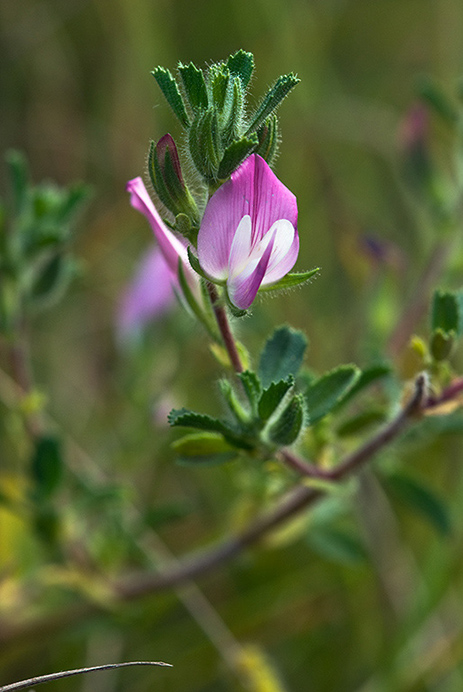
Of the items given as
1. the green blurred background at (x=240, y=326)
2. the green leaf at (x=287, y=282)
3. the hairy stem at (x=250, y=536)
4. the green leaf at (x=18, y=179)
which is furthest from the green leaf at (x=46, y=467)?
the green leaf at (x=287, y=282)

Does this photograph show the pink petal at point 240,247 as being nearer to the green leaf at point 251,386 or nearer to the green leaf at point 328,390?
the green leaf at point 251,386

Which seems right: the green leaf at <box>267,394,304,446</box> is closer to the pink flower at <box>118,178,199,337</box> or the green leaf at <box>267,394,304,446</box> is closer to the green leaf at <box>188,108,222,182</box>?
the green leaf at <box>188,108,222,182</box>

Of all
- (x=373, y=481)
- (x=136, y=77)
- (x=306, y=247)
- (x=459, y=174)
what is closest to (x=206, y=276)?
(x=459, y=174)

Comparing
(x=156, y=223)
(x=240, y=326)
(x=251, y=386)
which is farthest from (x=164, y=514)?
(x=156, y=223)

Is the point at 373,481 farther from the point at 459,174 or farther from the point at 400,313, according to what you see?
the point at 459,174

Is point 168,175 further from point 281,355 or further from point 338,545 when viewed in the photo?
point 338,545
